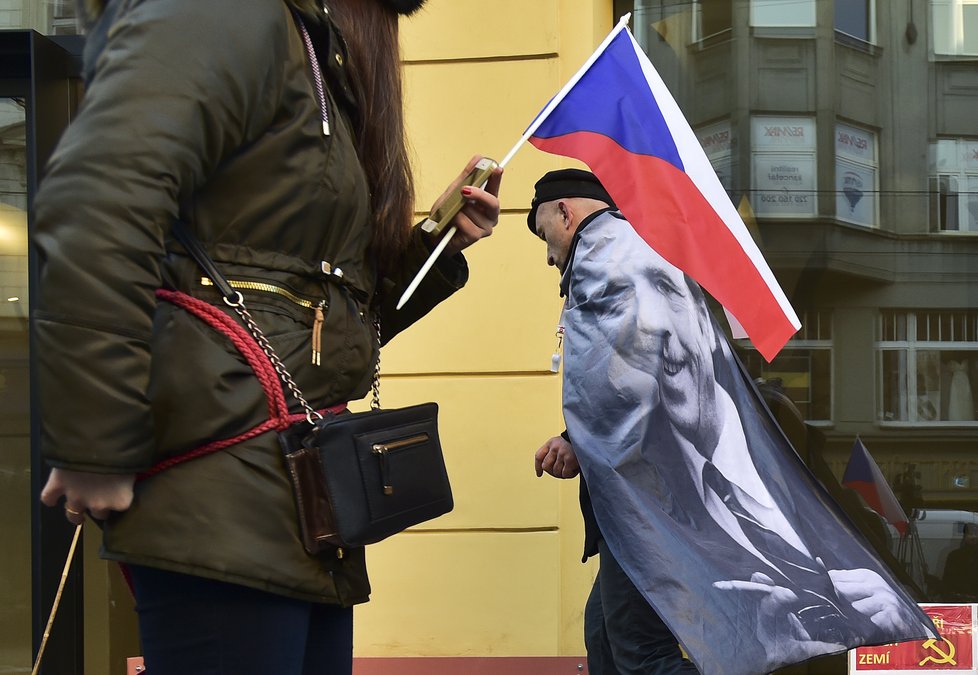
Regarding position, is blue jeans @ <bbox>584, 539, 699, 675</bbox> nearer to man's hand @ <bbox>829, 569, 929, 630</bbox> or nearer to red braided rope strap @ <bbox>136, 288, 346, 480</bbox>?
man's hand @ <bbox>829, 569, 929, 630</bbox>

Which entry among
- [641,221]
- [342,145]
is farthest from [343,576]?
[641,221]

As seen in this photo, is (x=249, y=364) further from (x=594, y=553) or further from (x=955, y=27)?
(x=955, y=27)

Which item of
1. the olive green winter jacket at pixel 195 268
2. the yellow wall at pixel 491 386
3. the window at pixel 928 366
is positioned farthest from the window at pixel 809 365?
the olive green winter jacket at pixel 195 268

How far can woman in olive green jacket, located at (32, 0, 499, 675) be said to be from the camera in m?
1.41

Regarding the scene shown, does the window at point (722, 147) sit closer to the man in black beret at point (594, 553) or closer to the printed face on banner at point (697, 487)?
the man in black beret at point (594, 553)

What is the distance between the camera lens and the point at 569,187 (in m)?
3.80

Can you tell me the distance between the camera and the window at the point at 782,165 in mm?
4637

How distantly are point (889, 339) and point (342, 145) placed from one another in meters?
3.34

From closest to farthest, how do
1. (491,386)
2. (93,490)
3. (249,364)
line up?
(93,490)
(249,364)
(491,386)

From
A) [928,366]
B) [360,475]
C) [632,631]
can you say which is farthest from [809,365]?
[360,475]

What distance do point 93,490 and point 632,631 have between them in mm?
2264

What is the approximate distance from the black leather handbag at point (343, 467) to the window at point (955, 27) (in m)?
3.65

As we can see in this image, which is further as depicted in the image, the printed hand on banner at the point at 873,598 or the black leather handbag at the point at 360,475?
the printed hand on banner at the point at 873,598

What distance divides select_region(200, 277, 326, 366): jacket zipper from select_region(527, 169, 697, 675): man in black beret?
185 cm
